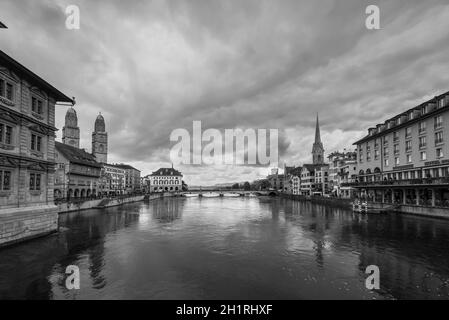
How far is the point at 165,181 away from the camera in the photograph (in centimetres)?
17850

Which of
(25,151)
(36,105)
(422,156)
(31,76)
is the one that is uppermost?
(31,76)

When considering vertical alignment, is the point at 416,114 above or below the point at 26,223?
above

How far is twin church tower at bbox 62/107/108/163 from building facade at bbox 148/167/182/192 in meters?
39.1

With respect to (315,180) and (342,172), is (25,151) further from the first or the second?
(315,180)

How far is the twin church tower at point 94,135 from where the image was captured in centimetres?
12525

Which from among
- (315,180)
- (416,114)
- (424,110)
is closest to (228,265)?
(424,110)

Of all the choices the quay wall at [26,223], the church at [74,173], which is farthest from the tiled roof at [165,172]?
the quay wall at [26,223]

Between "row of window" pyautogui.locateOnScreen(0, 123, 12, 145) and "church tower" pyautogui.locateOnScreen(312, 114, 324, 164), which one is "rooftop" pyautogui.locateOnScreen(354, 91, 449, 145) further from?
"church tower" pyautogui.locateOnScreen(312, 114, 324, 164)

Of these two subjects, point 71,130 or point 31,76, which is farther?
point 71,130

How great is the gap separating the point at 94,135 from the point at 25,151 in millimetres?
136823

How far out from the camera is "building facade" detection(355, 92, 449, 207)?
43.0m

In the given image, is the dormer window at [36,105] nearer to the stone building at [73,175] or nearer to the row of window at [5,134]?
the row of window at [5,134]

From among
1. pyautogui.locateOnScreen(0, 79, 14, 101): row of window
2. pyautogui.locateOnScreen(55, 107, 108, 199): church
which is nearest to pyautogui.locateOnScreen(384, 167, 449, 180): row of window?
pyautogui.locateOnScreen(0, 79, 14, 101): row of window

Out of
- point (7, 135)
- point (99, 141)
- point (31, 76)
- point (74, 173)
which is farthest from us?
point (99, 141)
